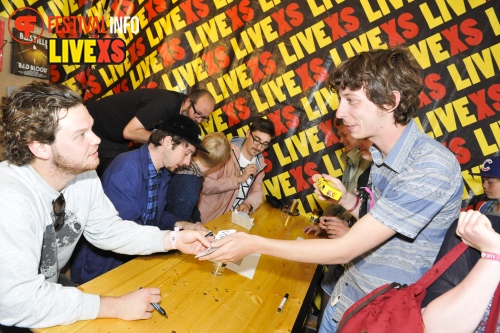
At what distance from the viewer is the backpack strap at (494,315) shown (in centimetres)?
96

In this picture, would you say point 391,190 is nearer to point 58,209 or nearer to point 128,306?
point 128,306

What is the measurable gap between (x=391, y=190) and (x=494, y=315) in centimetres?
53

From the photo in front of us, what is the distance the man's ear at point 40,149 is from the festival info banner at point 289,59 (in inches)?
114

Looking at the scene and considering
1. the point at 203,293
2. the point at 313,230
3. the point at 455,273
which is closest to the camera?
the point at 455,273

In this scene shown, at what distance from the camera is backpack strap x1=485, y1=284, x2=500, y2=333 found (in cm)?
96

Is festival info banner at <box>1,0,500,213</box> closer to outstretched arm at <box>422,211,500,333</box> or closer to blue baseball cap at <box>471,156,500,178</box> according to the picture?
blue baseball cap at <box>471,156,500,178</box>

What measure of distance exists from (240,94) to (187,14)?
3.97 feet

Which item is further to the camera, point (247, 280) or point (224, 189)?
point (224, 189)

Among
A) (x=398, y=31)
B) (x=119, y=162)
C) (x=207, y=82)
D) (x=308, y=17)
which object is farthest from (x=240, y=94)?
(x=119, y=162)

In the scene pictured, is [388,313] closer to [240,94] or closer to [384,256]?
[384,256]

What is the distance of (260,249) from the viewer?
59.5 inches

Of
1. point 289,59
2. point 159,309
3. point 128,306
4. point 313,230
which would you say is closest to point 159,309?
point 159,309

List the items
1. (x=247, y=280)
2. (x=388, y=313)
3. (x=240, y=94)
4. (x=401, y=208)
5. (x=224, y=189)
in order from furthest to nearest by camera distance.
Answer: (x=240, y=94), (x=224, y=189), (x=247, y=280), (x=401, y=208), (x=388, y=313)

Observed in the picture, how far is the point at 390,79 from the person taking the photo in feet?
4.64
